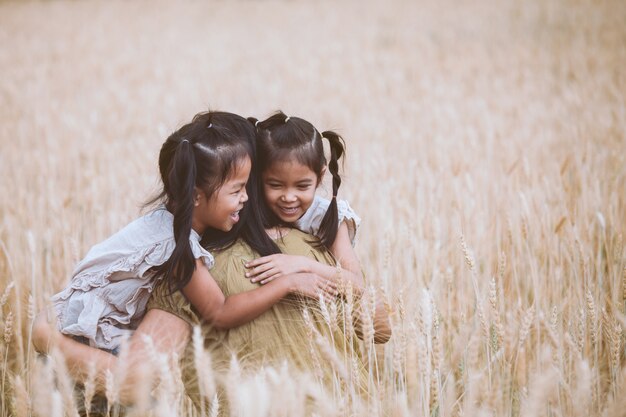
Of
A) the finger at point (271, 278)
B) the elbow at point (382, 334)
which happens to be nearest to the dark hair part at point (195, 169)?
the finger at point (271, 278)

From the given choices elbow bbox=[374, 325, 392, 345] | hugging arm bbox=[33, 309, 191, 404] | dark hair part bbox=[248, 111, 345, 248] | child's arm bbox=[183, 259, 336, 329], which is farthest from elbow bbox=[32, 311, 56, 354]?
elbow bbox=[374, 325, 392, 345]

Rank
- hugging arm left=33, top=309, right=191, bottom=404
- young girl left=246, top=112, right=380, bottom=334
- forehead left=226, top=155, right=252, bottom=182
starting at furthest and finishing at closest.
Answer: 1. young girl left=246, top=112, right=380, bottom=334
2. forehead left=226, top=155, right=252, bottom=182
3. hugging arm left=33, top=309, right=191, bottom=404

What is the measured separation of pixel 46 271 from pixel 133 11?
12.8 meters

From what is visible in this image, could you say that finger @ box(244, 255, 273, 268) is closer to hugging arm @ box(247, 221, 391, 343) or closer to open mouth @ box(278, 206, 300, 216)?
hugging arm @ box(247, 221, 391, 343)

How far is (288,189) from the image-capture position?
2203 mm

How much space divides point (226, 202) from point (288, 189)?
341mm

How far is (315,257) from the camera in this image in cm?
205

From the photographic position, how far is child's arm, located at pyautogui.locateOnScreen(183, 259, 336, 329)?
5.87ft

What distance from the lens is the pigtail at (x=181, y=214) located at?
1770mm

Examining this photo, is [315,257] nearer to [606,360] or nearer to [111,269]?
[111,269]

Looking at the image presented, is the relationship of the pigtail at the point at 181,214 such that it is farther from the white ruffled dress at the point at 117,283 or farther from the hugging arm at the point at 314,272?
the hugging arm at the point at 314,272

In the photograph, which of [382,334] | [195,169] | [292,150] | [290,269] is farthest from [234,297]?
[292,150]

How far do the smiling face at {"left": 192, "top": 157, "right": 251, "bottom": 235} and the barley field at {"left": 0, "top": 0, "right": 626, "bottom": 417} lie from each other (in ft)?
1.68

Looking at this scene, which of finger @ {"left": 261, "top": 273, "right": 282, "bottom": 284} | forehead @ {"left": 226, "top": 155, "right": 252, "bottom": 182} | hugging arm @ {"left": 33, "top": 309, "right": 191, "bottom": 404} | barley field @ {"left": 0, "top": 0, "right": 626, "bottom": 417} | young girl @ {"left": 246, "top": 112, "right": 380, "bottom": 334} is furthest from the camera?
young girl @ {"left": 246, "top": 112, "right": 380, "bottom": 334}
